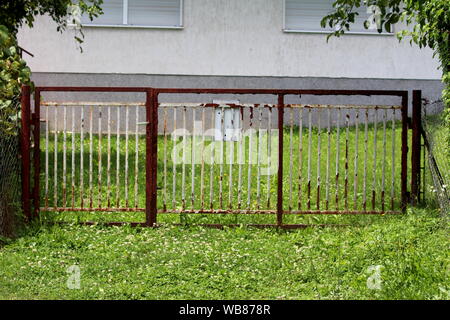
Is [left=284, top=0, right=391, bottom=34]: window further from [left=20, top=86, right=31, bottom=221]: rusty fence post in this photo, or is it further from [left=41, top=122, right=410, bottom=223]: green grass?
[left=20, top=86, right=31, bottom=221]: rusty fence post

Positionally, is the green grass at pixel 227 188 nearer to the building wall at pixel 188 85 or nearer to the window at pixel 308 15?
the building wall at pixel 188 85

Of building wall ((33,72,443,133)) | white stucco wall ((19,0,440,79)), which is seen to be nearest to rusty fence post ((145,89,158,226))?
building wall ((33,72,443,133))

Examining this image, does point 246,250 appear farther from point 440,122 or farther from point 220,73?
point 220,73

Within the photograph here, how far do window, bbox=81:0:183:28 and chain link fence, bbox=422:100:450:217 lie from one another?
8.55 m

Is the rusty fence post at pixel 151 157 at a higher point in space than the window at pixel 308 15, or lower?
lower

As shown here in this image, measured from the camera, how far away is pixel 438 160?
904 cm

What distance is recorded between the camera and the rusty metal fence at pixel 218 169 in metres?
8.56

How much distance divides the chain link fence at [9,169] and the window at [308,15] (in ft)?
30.9

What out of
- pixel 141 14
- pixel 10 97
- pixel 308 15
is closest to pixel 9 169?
pixel 10 97

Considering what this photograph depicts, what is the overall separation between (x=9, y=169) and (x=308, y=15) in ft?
33.5

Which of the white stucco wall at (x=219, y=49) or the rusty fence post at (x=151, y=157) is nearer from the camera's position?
the rusty fence post at (x=151, y=157)

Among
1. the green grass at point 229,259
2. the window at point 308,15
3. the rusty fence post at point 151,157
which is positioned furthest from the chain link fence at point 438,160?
the window at point 308,15

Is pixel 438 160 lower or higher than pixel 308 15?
lower

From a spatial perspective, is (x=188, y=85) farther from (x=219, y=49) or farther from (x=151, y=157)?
(x=151, y=157)
